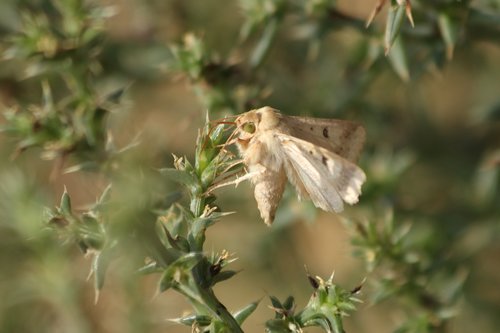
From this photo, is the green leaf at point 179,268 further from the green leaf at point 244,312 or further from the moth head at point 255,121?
the moth head at point 255,121

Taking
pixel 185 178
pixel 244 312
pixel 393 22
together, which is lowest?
pixel 244 312

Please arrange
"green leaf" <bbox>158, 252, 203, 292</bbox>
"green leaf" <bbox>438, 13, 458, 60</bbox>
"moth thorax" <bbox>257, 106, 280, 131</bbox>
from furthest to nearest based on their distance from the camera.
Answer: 1. "green leaf" <bbox>438, 13, 458, 60</bbox>
2. "moth thorax" <bbox>257, 106, 280, 131</bbox>
3. "green leaf" <bbox>158, 252, 203, 292</bbox>

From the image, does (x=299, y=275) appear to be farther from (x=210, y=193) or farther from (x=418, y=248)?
(x=210, y=193)

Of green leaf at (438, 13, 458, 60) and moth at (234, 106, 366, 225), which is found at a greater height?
green leaf at (438, 13, 458, 60)

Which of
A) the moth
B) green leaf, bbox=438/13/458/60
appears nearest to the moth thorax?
the moth

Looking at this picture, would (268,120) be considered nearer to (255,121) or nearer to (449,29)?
(255,121)

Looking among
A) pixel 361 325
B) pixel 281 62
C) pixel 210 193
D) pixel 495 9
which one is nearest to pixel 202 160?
pixel 210 193

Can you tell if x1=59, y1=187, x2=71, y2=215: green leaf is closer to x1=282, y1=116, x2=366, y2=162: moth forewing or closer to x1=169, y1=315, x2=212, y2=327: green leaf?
x1=169, y1=315, x2=212, y2=327: green leaf

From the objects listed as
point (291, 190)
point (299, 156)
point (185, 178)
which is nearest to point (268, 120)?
point (299, 156)
